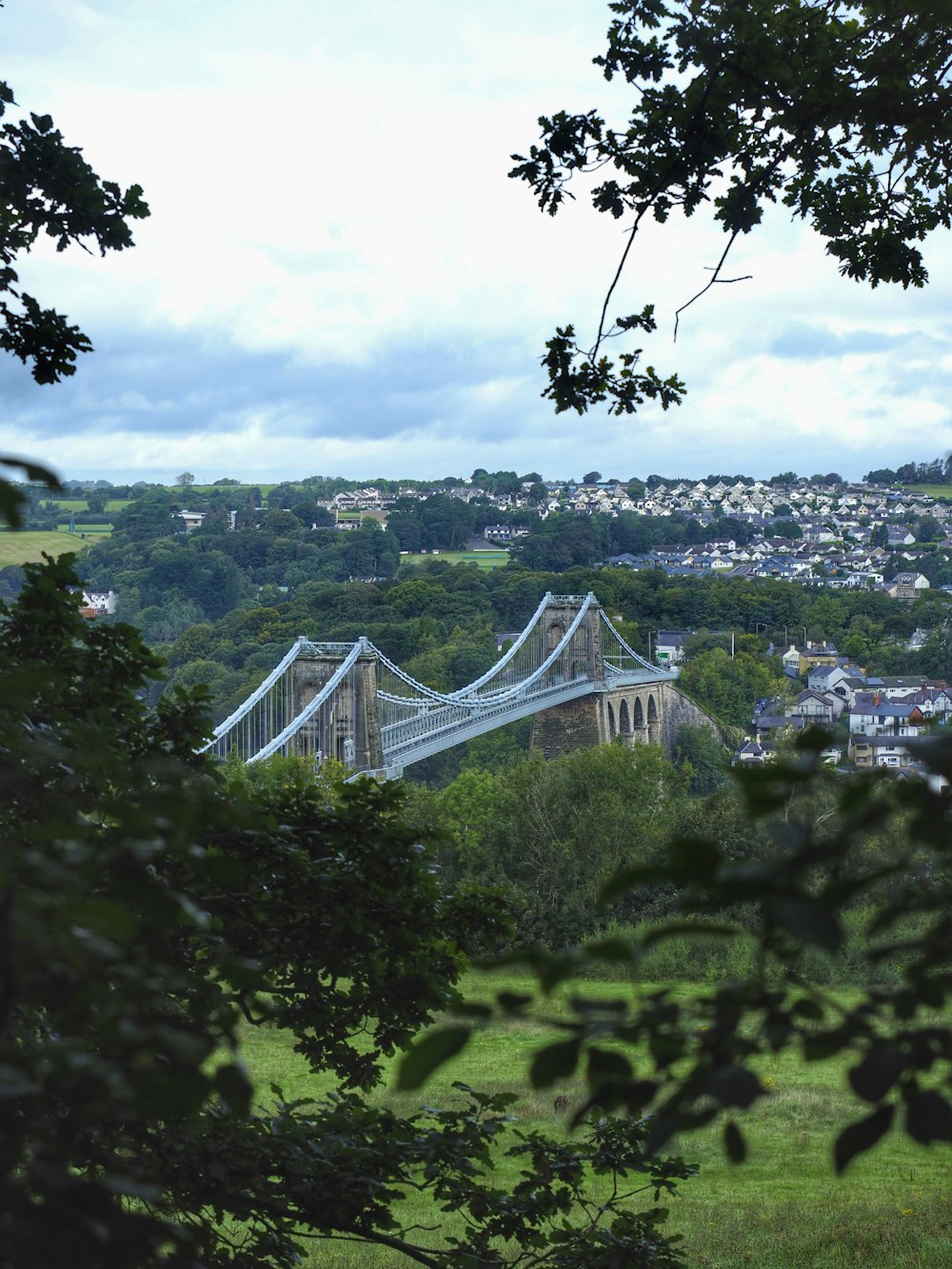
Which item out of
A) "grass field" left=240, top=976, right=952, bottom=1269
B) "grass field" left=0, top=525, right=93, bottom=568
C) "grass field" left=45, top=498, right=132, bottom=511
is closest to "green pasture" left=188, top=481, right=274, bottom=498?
"grass field" left=45, top=498, right=132, bottom=511

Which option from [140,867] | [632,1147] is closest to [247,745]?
[632,1147]

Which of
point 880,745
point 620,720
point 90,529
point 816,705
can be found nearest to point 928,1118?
point 880,745

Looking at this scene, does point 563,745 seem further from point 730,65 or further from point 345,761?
point 730,65

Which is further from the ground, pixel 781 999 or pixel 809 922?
pixel 809 922

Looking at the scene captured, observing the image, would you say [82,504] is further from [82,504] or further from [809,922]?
[809,922]

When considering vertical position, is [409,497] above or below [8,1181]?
above
